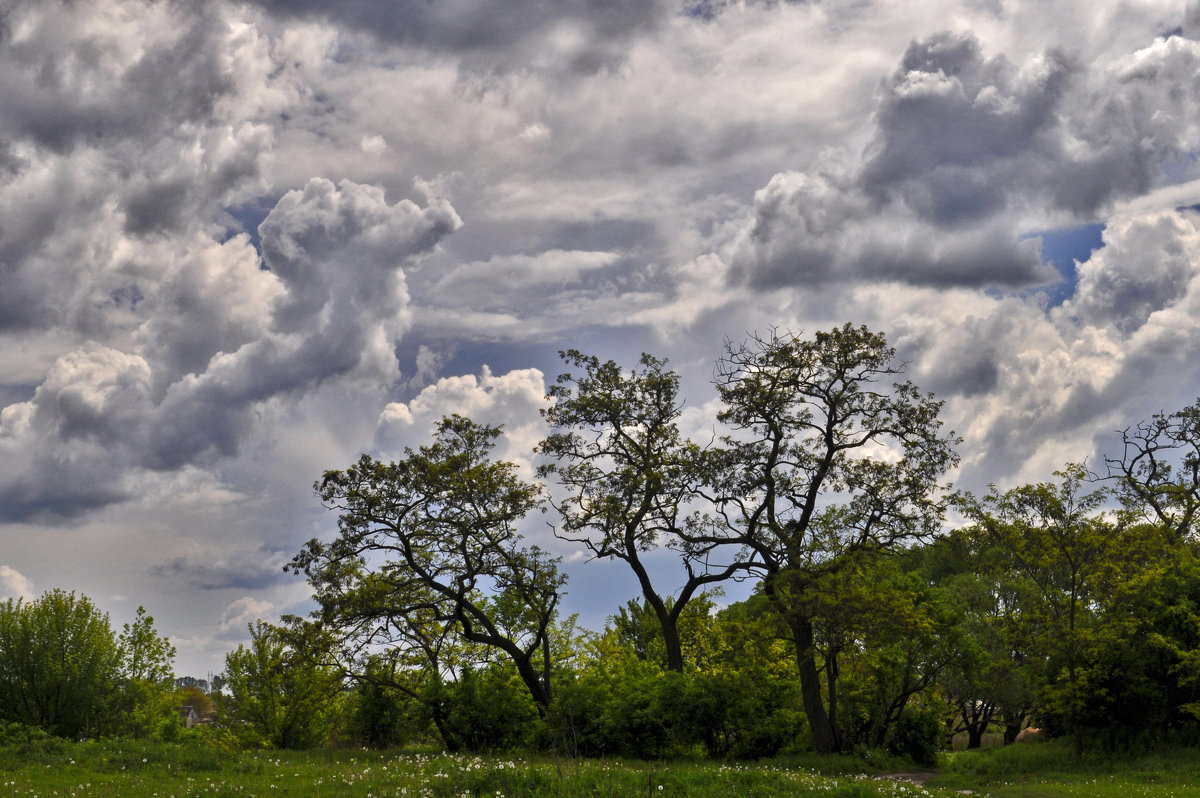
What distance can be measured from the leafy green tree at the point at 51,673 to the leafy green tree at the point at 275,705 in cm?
556

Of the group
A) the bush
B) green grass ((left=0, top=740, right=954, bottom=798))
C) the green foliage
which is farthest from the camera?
the bush

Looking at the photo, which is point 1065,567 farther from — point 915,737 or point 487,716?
point 487,716

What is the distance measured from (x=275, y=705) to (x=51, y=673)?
987 centimetres

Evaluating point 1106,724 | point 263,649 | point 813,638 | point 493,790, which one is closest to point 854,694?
point 813,638

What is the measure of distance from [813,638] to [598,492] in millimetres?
10073

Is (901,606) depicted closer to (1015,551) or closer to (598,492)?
(1015,551)

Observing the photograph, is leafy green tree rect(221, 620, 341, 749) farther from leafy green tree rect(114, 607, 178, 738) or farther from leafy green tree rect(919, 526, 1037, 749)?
leafy green tree rect(919, 526, 1037, 749)

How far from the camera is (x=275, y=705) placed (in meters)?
39.3

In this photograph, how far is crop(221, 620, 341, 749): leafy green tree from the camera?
38.9m

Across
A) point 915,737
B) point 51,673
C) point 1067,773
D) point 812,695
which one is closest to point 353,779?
point 812,695

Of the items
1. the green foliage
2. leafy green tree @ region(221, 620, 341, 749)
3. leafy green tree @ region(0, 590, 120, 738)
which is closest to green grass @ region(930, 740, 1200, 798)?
the green foliage

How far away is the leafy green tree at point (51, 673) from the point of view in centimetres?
3719

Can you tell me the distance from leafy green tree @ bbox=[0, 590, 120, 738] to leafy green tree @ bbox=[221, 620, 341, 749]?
5.56m

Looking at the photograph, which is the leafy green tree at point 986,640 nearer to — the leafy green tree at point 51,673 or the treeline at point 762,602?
the treeline at point 762,602
